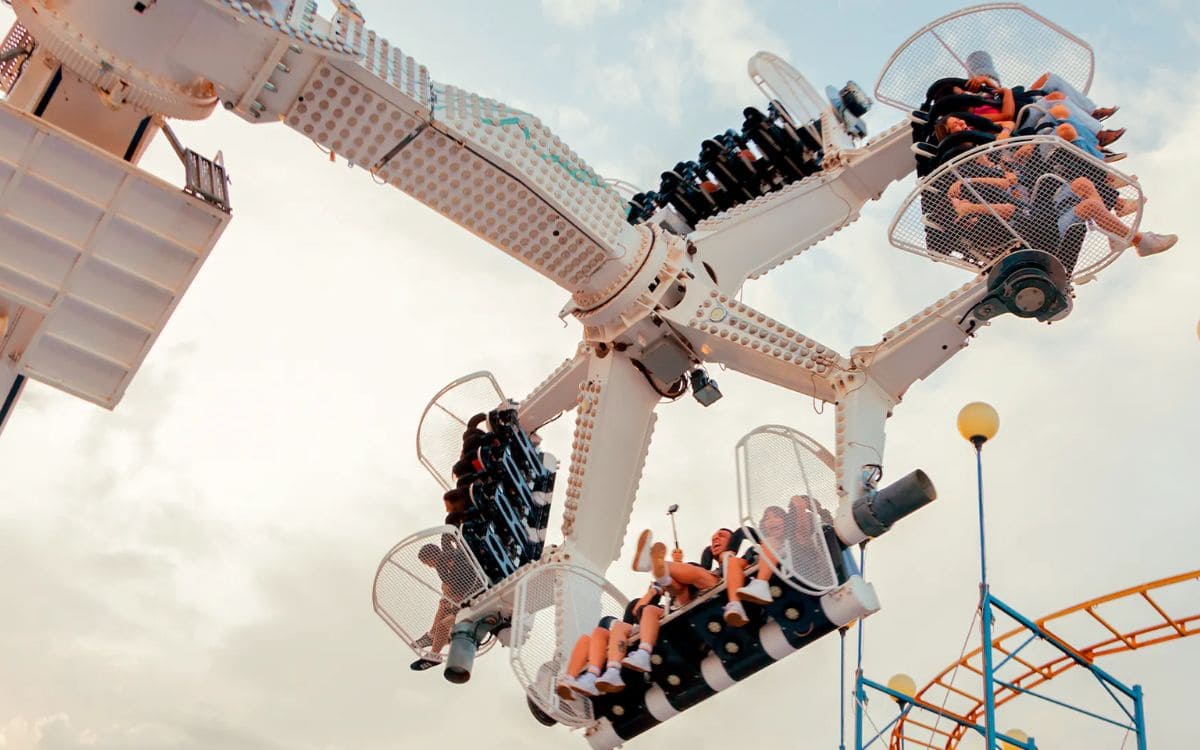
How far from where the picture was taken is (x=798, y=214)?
22078mm

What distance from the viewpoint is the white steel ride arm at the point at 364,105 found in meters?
16.1

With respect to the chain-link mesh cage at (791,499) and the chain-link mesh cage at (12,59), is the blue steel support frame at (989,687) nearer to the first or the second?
the chain-link mesh cage at (791,499)

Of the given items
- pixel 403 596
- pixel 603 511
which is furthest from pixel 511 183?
pixel 403 596

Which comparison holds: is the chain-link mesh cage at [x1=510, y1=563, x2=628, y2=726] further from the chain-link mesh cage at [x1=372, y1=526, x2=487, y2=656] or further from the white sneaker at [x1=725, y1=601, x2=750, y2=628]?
the white sneaker at [x1=725, y1=601, x2=750, y2=628]

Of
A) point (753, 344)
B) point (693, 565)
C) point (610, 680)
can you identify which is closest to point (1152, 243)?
point (753, 344)

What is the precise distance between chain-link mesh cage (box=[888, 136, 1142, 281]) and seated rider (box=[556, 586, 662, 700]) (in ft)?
17.9

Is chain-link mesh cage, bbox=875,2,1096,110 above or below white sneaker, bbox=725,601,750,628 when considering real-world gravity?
above

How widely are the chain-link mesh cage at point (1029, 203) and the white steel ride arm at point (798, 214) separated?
421cm

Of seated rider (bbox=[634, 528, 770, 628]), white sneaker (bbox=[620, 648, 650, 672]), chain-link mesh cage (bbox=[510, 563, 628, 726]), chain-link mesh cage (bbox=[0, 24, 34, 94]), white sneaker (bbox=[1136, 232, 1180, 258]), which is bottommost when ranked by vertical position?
chain-link mesh cage (bbox=[510, 563, 628, 726])

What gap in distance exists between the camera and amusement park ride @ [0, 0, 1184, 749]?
1633 centimetres

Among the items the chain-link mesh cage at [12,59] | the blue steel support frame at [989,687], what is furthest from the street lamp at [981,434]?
the chain-link mesh cage at [12,59]

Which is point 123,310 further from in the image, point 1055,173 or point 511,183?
point 1055,173

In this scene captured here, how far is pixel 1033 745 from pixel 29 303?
1339cm

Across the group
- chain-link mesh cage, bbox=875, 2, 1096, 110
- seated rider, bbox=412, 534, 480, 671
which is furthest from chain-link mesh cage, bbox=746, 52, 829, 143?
seated rider, bbox=412, 534, 480, 671
